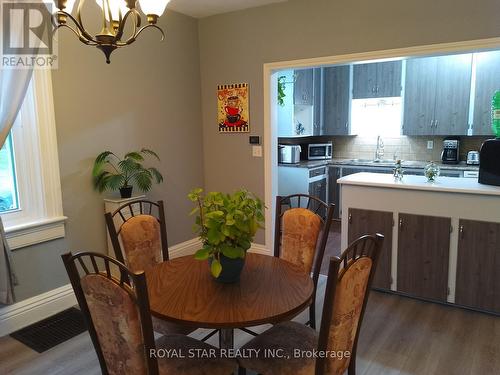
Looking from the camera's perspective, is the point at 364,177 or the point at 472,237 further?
the point at 364,177

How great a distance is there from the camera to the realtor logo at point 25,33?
2.58 m

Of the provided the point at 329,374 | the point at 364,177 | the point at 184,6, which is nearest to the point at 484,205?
the point at 364,177

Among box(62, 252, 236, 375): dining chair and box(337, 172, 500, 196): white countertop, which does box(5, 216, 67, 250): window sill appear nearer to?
box(62, 252, 236, 375): dining chair

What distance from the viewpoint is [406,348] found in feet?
8.53

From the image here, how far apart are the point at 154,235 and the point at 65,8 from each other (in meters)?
1.37

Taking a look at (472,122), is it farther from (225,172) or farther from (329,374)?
(329,374)

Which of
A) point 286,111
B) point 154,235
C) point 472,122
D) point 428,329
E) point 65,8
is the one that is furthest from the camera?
point 286,111

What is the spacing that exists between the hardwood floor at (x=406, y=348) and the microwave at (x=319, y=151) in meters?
3.15

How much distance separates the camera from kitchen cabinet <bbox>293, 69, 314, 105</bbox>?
5.55m

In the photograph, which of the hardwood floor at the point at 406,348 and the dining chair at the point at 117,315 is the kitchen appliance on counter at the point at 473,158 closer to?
the hardwood floor at the point at 406,348

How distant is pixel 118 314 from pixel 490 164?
9.51 feet

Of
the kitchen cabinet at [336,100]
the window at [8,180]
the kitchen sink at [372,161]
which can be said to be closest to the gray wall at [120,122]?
the window at [8,180]

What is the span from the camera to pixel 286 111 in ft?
18.0

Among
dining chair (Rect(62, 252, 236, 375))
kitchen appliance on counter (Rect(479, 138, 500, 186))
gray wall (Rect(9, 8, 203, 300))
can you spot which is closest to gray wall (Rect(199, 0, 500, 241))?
gray wall (Rect(9, 8, 203, 300))
